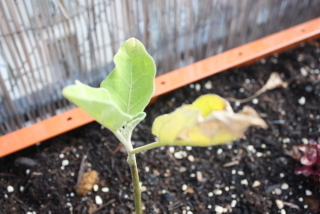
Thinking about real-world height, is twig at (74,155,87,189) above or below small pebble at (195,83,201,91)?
below

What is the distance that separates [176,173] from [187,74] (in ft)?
1.02

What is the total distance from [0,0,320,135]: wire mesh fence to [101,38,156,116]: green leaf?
1.26 ft

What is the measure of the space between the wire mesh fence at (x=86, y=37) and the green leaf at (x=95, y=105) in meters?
0.48

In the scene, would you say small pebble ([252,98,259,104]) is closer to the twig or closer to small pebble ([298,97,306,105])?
small pebble ([298,97,306,105])

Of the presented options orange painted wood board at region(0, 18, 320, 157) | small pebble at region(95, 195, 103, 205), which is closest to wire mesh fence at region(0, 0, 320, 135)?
orange painted wood board at region(0, 18, 320, 157)

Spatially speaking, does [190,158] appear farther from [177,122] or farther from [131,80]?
[177,122]

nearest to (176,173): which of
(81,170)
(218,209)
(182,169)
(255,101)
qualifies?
(182,169)

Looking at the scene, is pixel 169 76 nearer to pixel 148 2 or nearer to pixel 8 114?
pixel 148 2

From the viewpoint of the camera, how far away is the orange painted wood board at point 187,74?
3.48 ft

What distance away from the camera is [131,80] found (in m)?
0.69

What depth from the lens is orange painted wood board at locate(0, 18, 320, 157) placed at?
106 centimetres

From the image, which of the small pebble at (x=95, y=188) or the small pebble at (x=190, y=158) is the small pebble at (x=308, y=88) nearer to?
the small pebble at (x=190, y=158)

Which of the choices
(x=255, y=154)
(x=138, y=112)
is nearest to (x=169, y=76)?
(x=255, y=154)

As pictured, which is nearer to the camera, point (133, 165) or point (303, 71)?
point (133, 165)
